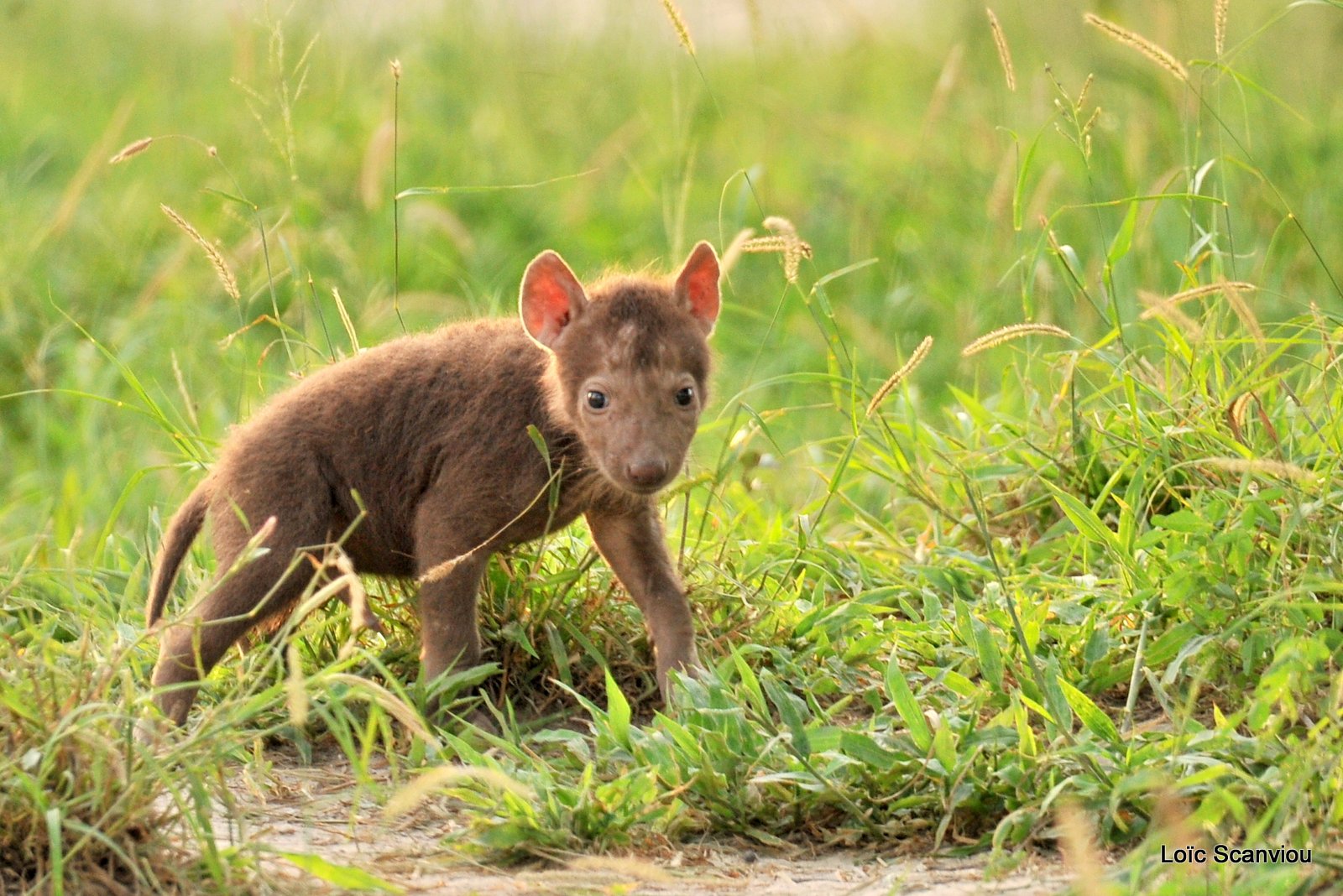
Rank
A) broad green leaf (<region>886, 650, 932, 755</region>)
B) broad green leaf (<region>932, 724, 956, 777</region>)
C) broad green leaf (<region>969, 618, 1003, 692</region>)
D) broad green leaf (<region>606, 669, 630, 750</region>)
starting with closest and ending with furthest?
broad green leaf (<region>932, 724, 956, 777</region>)
broad green leaf (<region>886, 650, 932, 755</region>)
broad green leaf (<region>606, 669, 630, 750</region>)
broad green leaf (<region>969, 618, 1003, 692</region>)

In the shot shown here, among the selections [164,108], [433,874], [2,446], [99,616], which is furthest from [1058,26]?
Answer: [433,874]

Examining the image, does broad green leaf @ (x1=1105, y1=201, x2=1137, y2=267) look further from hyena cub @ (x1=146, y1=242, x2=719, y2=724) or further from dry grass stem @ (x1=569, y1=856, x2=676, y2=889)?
dry grass stem @ (x1=569, y1=856, x2=676, y2=889)

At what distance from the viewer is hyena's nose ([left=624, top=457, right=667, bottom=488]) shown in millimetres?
4258

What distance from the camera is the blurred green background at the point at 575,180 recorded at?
23.2 ft

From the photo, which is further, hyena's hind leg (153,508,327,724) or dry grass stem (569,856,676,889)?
hyena's hind leg (153,508,327,724)

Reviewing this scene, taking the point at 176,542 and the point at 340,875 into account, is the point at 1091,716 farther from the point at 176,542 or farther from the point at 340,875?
the point at 176,542

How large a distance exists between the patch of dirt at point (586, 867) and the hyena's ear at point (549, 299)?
57.0 inches

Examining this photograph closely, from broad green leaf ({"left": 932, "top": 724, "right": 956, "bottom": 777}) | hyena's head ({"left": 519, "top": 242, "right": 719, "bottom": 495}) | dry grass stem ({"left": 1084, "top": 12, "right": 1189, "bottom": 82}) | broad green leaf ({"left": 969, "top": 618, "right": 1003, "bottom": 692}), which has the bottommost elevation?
broad green leaf ({"left": 969, "top": 618, "right": 1003, "bottom": 692})

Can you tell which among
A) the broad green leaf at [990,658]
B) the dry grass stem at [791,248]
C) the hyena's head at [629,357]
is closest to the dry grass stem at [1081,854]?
the broad green leaf at [990,658]

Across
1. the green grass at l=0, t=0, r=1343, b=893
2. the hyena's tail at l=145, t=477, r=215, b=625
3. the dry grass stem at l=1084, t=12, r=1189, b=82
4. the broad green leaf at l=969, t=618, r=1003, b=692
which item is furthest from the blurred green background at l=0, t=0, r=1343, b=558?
the broad green leaf at l=969, t=618, r=1003, b=692

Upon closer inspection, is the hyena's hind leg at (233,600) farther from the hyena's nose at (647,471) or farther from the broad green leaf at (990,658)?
the broad green leaf at (990,658)

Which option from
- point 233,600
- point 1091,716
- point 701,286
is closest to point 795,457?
point 701,286

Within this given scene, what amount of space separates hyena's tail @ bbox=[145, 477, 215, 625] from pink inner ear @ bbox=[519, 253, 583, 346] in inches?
39.3

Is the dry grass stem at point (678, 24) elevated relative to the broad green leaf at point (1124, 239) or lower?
elevated
